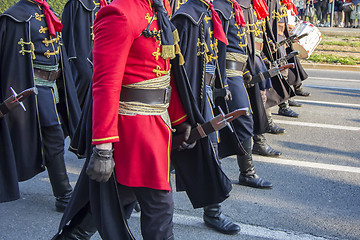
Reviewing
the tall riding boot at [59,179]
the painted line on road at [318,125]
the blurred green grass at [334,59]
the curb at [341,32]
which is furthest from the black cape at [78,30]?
the curb at [341,32]

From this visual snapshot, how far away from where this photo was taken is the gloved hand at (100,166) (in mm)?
2658

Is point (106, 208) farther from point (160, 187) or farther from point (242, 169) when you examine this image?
point (242, 169)

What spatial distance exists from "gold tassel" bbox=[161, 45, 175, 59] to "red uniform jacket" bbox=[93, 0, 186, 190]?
0.03 m

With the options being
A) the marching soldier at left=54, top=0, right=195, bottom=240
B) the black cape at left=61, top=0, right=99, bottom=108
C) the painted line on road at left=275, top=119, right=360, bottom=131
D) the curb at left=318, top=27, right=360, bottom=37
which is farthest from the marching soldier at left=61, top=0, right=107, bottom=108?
the curb at left=318, top=27, right=360, bottom=37

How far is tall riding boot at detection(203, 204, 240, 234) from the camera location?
13.1 feet

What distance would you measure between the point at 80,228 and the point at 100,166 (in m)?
0.54

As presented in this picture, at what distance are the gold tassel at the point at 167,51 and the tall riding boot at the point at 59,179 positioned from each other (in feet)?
6.25

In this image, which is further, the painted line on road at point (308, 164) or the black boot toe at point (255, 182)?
the painted line on road at point (308, 164)

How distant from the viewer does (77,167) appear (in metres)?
5.66

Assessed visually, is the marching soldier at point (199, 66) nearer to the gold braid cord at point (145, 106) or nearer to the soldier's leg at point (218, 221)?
the soldier's leg at point (218, 221)

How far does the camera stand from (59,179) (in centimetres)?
448

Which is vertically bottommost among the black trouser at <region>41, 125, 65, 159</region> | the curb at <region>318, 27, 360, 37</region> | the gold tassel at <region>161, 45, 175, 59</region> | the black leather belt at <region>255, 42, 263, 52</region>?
the curb at <region>318, 27, 360, 37</region>

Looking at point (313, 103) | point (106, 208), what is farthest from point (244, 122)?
point (313, 103)

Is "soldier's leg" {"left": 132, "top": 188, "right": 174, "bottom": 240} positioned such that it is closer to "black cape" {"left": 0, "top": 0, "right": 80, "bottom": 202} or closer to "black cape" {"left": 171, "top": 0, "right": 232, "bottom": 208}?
"black cape" {"left": 171, "top": 0, "right": 232, "bottom": 208}
